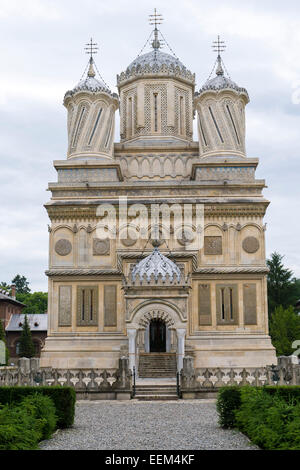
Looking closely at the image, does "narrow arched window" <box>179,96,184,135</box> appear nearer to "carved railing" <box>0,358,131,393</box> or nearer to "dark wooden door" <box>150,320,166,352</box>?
"dark wooden door" <box>150,320,166,352</box>

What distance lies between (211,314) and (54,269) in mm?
7990

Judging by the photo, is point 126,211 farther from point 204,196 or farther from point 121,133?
point 121,133

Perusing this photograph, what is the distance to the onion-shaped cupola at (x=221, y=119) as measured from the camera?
33094 millimetres

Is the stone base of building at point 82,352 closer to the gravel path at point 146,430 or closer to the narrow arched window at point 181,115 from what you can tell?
the gravel path at point 146,430

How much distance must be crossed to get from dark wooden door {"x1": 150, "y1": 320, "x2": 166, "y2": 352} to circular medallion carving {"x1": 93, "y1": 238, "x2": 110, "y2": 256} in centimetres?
431

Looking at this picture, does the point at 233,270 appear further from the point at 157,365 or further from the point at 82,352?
the point at 82,352

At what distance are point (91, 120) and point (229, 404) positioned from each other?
2322cm

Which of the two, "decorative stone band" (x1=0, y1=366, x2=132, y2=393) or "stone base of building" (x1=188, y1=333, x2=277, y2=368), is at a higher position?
"stone base of building" (x1=188, y1=333, x2=277, y2=368)

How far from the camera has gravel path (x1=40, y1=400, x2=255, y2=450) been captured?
10.8 meters

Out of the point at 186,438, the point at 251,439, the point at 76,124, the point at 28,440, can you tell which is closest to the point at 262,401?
the point at 251,439

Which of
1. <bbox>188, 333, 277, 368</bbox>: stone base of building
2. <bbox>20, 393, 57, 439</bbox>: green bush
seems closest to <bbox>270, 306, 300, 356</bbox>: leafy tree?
<bbox>188, 333, 277, 368</bbox>: stone base of building

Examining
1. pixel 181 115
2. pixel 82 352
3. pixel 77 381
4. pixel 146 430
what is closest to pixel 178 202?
pixel 181 115

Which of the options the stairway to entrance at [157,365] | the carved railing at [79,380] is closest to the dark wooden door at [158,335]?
the stairway to entrance at [157,365]

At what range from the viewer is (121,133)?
3603 centimetres
